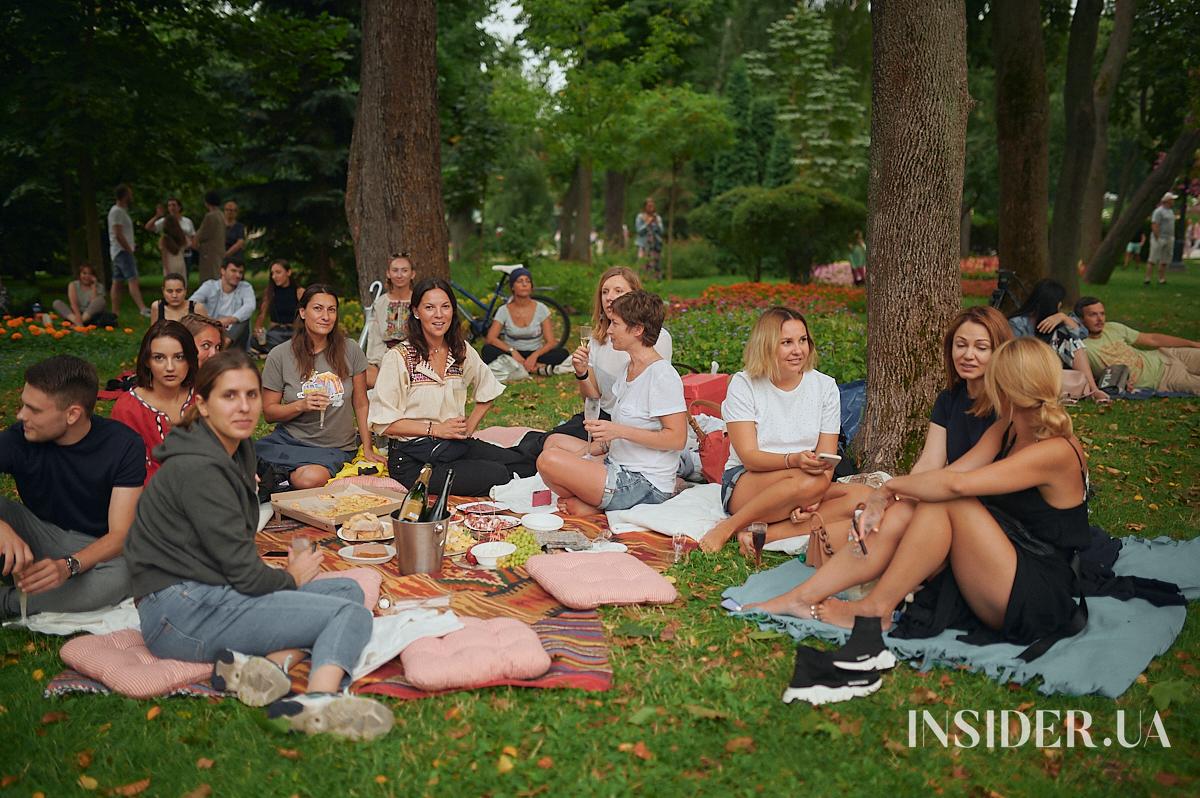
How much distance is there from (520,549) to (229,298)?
25.2ft

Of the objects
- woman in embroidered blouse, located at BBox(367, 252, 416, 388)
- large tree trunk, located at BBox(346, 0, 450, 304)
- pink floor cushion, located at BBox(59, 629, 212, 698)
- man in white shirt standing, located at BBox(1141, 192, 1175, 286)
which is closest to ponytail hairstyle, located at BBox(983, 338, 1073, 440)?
pink floor cushion, located at BBox(59, 629, 212, 698)

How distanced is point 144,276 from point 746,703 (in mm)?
27428

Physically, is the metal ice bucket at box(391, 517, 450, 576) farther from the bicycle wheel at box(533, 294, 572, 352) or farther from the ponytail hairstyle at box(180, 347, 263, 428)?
the bicycle wheel at box(533, 294, 572, 352)

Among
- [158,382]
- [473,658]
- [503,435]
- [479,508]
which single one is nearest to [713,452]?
[479,508]

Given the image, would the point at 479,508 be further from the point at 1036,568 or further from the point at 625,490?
the point at 1036,568

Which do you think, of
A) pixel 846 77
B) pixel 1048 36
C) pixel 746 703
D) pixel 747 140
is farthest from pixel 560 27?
pixel 746 703

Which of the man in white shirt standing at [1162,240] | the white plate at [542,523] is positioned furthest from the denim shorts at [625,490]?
the man in white shirt standing at [1162,240]

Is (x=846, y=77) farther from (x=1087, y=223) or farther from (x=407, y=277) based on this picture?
(x=407, y=277)

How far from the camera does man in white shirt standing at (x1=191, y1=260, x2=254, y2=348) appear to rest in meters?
11.1

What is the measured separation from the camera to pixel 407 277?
9031 mm

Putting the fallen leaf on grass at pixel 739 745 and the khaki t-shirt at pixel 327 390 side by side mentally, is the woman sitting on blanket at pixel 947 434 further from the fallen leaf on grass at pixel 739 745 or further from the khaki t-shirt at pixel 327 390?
the khaki t-shirt at pixel 327 390

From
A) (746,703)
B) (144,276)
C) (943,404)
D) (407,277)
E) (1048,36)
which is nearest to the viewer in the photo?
(746,703)

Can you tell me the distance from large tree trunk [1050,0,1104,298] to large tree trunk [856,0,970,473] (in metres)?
8.85

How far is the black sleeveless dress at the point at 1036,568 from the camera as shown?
3936 mm
